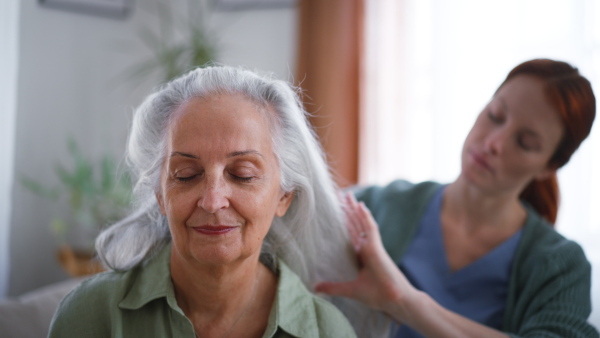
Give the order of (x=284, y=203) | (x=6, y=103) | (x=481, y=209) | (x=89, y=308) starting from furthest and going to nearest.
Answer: (x=6, y=103) → (x=481, y=209) → (x=284, y=203) → (x=89, y=308)

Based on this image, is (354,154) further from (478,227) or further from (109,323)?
(109,323)

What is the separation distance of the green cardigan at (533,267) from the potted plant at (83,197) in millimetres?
1792

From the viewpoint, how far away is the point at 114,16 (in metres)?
3.84

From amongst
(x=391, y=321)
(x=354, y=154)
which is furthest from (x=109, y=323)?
(x=354, y=154)

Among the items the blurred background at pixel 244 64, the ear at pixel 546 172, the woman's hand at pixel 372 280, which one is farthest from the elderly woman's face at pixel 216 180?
the blurred background at pixel 244 64

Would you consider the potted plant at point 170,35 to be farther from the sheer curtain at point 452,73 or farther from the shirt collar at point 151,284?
the shirt collar at point 151,284

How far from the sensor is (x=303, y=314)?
4.17 ft

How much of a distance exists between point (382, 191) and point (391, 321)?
1.47 feet

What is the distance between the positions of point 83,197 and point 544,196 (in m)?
2.67

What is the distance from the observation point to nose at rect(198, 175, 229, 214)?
1.08 meters

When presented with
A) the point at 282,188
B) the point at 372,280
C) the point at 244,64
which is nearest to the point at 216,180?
the point at 282,188

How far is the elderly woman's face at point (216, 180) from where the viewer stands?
3.62 feet

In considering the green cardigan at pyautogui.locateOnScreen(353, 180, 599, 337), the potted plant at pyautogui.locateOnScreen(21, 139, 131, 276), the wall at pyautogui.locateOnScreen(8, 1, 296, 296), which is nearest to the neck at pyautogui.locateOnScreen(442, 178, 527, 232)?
the green cardigan at pyautogui.locateOnScreen(353, 180, 599, 337)

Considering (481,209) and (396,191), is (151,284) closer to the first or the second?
(396,191)
